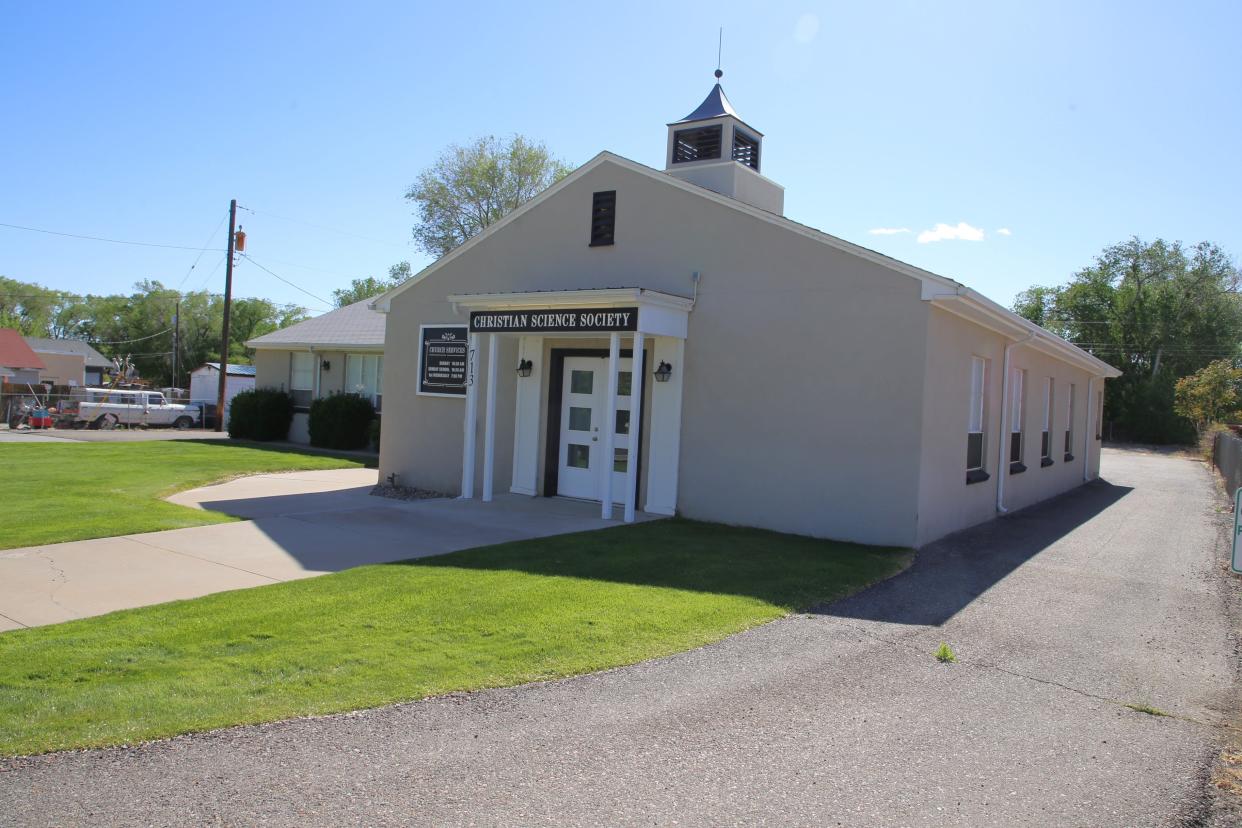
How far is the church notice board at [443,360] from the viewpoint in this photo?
549 inches

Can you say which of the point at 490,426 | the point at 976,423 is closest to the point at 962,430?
the point at 976,423

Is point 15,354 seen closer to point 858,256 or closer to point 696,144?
point 696,144

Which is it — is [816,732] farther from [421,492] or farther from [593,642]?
[421,492]

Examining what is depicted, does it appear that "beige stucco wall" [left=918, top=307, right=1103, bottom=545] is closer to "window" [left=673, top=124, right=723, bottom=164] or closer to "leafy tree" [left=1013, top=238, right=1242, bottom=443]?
"window" [left=673, top=124, right=723, bottom=164]

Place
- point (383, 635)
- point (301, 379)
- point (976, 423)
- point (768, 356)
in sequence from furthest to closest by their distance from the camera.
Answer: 1. point (301, 379)
2. point (976, 423)
3. point (768, 356)
4. point (383, 635)

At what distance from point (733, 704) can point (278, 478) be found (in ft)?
42.9

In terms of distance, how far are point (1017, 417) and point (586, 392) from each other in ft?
24.3

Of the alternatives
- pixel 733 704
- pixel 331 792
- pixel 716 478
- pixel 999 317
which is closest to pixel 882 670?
pixel 733 704

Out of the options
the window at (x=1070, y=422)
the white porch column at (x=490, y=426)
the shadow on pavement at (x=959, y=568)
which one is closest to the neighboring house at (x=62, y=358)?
the white porch column at (x=490, y=426)

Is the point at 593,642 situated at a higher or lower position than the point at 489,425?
lower

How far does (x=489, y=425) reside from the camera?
13.0m

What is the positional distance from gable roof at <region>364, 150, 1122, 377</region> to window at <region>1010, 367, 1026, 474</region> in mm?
646

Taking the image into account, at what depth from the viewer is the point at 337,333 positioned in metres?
25.6

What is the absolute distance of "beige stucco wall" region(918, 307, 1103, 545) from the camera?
1026cm
